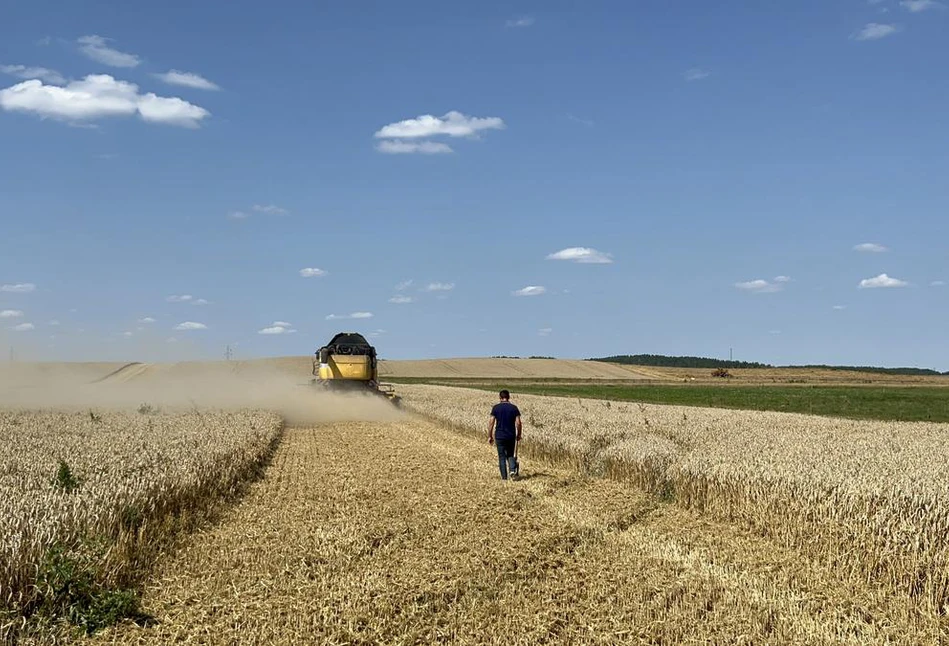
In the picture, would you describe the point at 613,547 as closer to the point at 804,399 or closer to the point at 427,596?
the point at 427,596

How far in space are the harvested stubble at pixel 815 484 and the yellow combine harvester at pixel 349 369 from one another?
1739cm

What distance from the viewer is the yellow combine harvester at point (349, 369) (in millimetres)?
39750

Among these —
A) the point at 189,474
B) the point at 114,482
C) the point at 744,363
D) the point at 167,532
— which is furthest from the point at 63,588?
the point at 744,363

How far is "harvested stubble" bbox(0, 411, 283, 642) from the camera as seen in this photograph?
7.84 metres

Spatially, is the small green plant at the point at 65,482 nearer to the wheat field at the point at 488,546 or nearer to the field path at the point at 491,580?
the wheat field at the point at 488,546

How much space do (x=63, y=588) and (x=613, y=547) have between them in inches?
247


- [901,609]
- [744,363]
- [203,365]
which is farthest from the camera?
[744,363]

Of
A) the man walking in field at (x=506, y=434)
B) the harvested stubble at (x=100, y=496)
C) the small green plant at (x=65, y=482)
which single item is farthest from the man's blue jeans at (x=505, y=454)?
the small green plant at (x=65, y=482)

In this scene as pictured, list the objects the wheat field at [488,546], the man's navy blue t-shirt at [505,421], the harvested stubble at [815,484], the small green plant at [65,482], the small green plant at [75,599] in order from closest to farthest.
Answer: the small green plant at [75,599] → the wheat field at [488,546] → the harvested stubble at [815,484] → the small green plant at [65,482] → the man's navy blue t-shirt at [505,421]

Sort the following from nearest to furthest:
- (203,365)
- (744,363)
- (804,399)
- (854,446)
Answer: (854,446)
(804,399)
(203,365)
(744,363)

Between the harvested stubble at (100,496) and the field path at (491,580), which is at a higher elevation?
the harvested stubble at (100,496)

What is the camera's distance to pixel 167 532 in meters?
10.8

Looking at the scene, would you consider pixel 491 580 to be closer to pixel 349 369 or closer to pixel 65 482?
pixel 65 482

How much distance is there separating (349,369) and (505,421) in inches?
935
